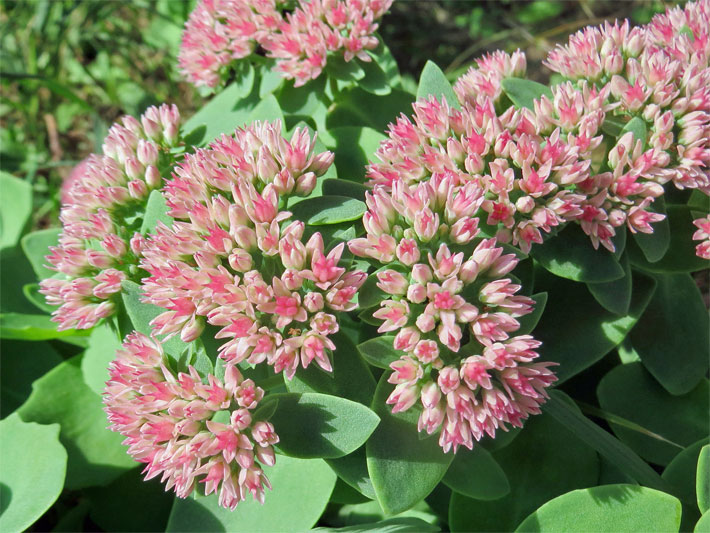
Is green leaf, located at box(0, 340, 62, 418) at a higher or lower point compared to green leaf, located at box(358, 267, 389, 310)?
lower

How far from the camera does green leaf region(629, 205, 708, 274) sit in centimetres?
162

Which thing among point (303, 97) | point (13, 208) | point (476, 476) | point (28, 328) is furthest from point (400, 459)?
point (13, 208)

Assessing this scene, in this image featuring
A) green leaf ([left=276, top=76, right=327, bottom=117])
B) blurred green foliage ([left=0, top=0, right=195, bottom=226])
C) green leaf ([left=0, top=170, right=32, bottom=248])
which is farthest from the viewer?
blurred green foliage ([left=0, top=0, right=195, bottom=226])

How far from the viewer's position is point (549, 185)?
1359 millimetres

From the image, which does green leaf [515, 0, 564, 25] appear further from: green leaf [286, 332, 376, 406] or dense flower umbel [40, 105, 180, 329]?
green leaf [286, 332, 376, 406]

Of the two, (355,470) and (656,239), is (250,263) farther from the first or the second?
(656,239)

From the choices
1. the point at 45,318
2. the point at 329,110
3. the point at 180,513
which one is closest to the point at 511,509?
the point at 180,513

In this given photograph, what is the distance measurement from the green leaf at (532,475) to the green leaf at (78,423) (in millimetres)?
876

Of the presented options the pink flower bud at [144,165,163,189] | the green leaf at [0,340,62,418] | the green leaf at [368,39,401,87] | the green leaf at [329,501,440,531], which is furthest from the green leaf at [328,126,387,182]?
the green leaf at [0,340,62,418]

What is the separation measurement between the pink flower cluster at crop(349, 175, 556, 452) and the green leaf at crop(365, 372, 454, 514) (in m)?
0.06

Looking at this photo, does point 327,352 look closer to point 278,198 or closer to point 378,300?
point 378,300

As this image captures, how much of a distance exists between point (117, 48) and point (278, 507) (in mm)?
2670

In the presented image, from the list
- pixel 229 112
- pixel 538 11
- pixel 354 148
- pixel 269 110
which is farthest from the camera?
pixel 538 11

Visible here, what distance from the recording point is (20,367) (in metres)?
2.12
